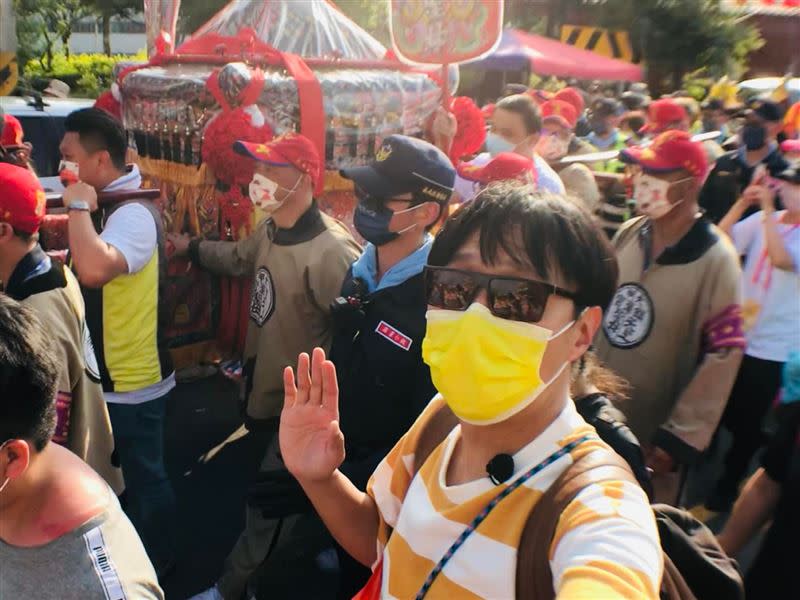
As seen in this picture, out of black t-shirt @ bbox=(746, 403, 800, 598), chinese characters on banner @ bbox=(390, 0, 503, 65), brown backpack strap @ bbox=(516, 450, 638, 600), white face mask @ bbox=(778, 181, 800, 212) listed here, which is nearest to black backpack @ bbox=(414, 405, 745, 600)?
brown backpack strap @ bbox=(516, 450, 638, 600)

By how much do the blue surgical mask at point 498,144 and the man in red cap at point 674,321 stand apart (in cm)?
183

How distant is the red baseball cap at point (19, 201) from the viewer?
250 cm

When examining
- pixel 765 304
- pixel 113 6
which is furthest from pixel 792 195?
pixel 113 6

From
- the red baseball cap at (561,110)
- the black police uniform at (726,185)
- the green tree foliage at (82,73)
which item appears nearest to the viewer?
the black police uniform at (726,185)

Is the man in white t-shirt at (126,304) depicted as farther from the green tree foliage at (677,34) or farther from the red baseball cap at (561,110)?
the green tree foliage at (677,34)

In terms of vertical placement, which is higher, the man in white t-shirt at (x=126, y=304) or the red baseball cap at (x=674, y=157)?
the red baseball cap at (x=674, y=157)

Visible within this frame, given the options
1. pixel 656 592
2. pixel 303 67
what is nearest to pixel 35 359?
pixel 656 592

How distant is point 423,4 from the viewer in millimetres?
5172

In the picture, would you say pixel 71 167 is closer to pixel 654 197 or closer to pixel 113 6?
pixel 654 197

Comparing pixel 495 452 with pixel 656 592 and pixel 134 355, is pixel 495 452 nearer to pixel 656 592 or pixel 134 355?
pixel 656 592

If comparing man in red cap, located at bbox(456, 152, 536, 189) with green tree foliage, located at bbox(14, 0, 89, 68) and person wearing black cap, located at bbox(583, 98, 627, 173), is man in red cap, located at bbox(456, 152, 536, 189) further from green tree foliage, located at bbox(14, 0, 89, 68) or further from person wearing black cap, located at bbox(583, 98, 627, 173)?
green tree foliage, located at bbox(14, 0, 89, 68)

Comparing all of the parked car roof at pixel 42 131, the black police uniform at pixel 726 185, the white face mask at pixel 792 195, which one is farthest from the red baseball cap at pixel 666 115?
the parked car roof at pixel 42 131

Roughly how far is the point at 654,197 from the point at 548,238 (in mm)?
1926

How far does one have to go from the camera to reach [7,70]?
677cm
